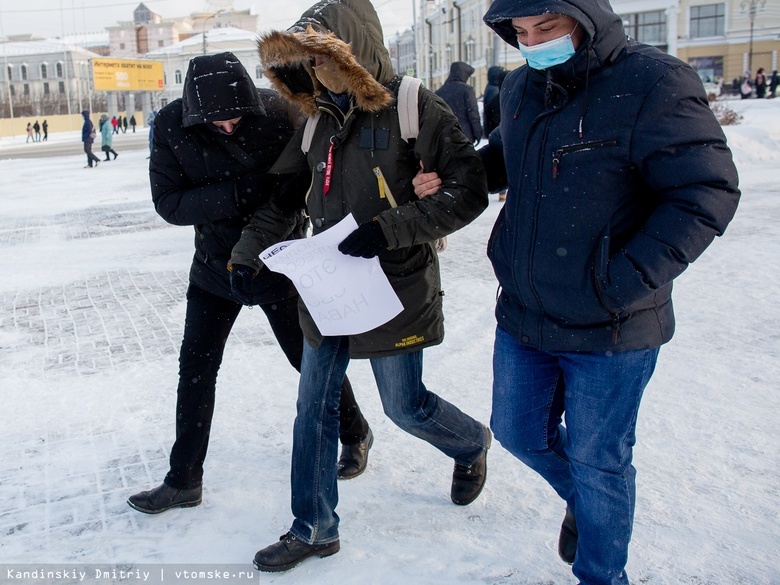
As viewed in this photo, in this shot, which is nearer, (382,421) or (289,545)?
(289,545)

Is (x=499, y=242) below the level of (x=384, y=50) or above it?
below

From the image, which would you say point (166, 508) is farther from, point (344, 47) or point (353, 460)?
point (344, 47)

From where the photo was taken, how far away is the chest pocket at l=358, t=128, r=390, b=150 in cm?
269

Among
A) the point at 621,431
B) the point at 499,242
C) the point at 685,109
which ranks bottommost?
the point at 621,431

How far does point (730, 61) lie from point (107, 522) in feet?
197

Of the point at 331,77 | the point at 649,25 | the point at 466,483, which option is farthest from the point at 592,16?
the point at 649,25

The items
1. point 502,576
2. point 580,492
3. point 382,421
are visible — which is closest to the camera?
point 580,492

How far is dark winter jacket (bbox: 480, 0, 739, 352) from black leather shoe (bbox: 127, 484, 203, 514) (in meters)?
1.70

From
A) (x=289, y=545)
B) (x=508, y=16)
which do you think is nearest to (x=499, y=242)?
(x=508, y=16)

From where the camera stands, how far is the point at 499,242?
2.55 m

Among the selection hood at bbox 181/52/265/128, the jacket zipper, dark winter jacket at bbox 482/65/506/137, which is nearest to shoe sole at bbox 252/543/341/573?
the jacket zipper

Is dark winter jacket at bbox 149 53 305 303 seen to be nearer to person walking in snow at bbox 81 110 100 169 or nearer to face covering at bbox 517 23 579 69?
face covering at bbox 517 23 579 69

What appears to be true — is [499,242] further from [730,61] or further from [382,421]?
[730,61]

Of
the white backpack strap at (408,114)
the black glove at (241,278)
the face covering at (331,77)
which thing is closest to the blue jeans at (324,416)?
the black glove at (241,278)
